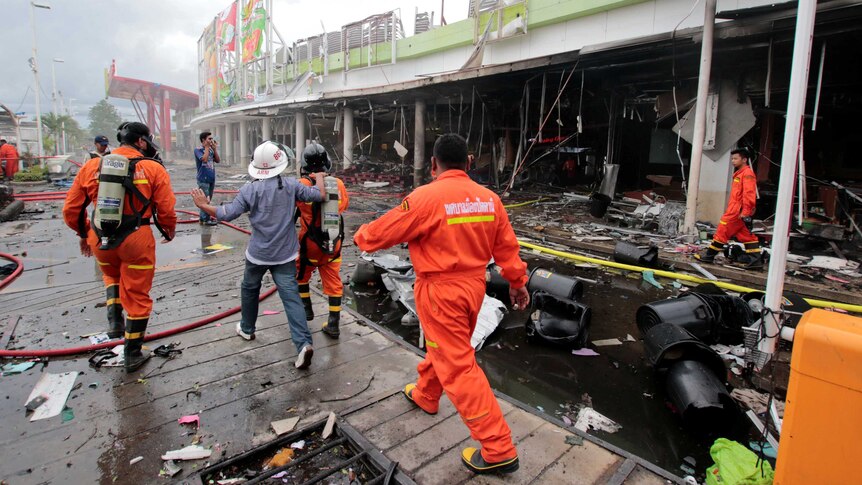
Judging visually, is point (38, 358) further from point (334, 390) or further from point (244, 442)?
point (334, 390)

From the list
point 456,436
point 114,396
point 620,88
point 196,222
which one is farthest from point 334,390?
point 620,88

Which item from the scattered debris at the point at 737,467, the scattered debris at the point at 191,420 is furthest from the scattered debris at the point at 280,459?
the scattered debris at the point at 737,467

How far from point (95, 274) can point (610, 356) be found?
21.2ft

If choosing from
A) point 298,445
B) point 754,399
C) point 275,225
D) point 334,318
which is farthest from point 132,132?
point 754,399

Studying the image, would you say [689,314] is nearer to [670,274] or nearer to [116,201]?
[670,274]

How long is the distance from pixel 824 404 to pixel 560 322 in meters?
2.54

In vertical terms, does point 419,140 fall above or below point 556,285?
above

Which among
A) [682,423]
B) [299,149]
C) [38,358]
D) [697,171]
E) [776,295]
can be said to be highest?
[299,149]

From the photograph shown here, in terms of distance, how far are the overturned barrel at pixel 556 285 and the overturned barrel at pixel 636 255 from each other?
2.44 m

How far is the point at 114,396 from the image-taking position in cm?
294

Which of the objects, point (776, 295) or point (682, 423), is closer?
point (682, 423)

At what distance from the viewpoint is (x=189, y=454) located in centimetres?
240

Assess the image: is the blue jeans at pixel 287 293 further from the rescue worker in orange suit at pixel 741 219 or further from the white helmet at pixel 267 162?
the rescue worker in orange suit at pixel 741 219

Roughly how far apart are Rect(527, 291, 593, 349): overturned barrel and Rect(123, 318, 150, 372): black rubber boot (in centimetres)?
330
